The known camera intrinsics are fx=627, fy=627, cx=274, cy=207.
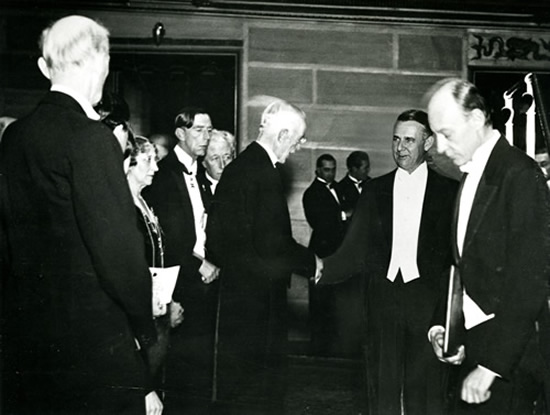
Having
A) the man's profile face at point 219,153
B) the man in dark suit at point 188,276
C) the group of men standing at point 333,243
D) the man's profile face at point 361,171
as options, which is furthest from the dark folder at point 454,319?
the man's profile face at point 219,153

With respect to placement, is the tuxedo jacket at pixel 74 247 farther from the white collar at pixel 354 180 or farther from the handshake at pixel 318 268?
the white collar at pixel 354 180

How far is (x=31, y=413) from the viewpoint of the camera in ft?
4.96

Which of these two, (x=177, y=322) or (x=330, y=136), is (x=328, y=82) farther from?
(x=177, y=322)

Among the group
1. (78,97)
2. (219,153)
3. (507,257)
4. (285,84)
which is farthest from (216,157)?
(507,257)

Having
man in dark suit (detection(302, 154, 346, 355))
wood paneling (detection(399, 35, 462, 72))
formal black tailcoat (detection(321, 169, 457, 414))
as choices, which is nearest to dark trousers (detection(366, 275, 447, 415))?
formal black tailcoat (detection(321, 169, 457, 414))

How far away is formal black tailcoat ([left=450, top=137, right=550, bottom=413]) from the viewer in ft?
4.75

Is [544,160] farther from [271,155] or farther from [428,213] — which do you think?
[271,155]

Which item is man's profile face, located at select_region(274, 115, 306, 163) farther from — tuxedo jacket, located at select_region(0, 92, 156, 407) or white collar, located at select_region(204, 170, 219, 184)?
tuxedo jacket, located at select_region(0, 92, 156, 407)

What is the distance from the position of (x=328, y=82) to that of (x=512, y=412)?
59.7 inches

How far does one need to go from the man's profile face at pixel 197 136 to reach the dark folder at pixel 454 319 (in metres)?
1.27

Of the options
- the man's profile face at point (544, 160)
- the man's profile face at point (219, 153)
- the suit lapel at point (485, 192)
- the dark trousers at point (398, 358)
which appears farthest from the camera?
the man's profile face at point (219, 153)

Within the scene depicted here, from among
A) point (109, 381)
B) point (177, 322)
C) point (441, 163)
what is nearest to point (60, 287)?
point (109, 381)

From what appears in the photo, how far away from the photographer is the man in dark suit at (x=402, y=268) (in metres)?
2.07

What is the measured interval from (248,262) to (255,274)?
5 cm
